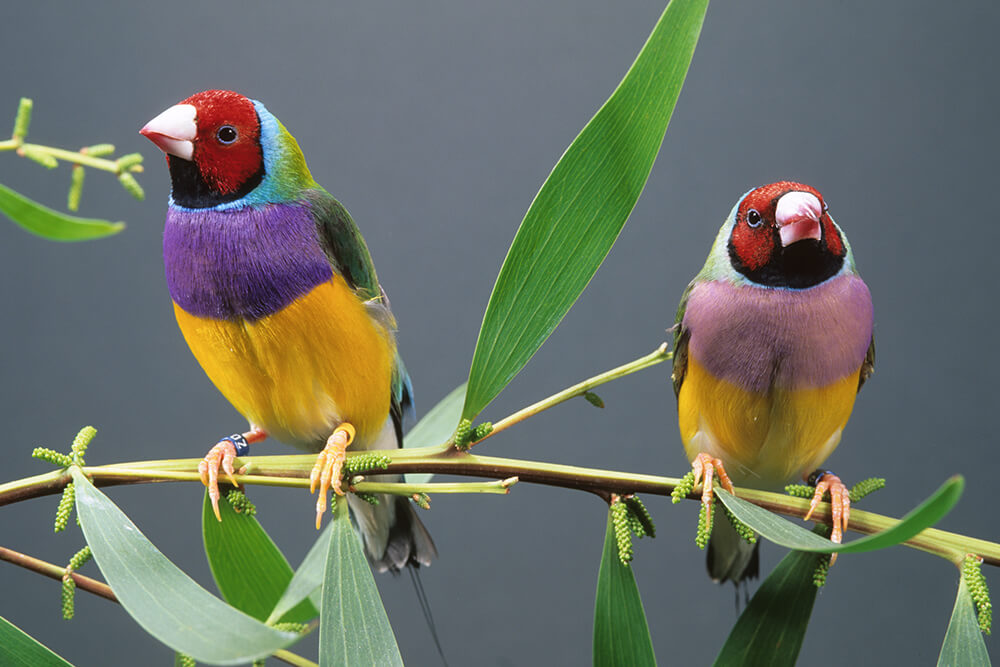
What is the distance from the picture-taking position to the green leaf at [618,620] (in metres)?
0.82

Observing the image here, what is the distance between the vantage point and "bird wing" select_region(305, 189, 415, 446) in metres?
0.92

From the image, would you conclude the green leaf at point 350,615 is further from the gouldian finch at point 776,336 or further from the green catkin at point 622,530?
the gouldian finch at point 776,336

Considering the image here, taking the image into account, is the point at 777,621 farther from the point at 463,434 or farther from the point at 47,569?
the point at 47,569

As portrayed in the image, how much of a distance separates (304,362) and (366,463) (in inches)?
8.1

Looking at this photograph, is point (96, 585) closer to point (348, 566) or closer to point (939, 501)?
point (348, 566)

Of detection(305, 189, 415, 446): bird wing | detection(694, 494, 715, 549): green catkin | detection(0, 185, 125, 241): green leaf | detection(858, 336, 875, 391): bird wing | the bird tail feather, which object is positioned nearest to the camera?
detection(0, 185, 125, 241): green leaf

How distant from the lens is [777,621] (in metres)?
0.83

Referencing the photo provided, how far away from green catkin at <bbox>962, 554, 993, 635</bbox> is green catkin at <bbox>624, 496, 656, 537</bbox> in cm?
27

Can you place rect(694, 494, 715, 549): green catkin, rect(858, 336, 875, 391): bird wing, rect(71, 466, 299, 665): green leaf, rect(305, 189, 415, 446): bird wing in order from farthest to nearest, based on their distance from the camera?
rect(858, 336, 875, 391): bird wing < rect(305, 189, 415, 446): bird wing < rect(694, 494, 715, 549): green catkin < rect(71, 466, 299, 665): green leaf

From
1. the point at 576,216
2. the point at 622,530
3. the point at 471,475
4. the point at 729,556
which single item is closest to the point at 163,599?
the point at 471,475

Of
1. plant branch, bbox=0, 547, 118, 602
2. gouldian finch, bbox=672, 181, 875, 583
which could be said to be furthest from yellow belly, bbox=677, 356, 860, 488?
plant branch, bbox=0, 547, 118, 602

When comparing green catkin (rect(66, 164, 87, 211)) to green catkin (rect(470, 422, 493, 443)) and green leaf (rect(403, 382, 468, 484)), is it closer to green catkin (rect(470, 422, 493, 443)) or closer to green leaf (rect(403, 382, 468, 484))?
green catkin (rect(470, 422, 493, 443))

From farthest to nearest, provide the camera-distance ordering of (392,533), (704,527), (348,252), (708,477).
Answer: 1. (392,533)
2. (348,252)
3. (708,477)
4. (704,527)

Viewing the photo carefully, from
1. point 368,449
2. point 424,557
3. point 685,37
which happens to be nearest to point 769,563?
point 424,557
